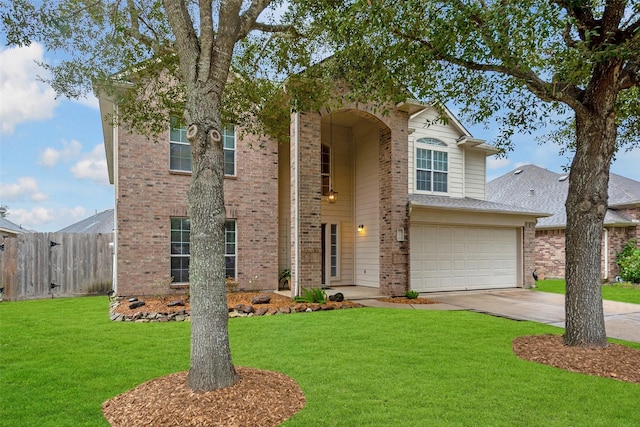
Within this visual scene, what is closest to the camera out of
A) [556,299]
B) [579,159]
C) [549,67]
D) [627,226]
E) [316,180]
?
[579,159]

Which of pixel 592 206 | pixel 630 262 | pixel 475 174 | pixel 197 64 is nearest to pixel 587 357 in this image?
pixel 592 206

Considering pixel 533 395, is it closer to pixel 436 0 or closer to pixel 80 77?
pixel 436 0

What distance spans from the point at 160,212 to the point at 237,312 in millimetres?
3928

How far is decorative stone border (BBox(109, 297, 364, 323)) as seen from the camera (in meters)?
8.02

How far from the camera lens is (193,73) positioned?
13.4ft

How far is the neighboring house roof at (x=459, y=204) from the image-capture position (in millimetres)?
11911

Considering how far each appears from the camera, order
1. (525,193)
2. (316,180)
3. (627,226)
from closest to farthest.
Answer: (316,180) → (627,226) → (525,193)

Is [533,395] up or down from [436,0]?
down

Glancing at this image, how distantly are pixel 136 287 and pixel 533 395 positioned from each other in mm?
9452

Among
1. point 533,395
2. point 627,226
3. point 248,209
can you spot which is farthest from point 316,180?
point 627,226

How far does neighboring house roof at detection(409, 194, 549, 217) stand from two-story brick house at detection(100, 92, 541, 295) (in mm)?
59

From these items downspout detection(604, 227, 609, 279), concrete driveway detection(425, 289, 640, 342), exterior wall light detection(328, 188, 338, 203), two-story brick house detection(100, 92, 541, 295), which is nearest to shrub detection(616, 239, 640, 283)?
downspout detection(604, 227, 609, 279)

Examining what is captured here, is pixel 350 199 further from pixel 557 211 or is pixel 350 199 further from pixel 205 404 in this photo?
pixel 557 211

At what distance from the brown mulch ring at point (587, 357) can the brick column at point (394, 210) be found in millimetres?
5174
